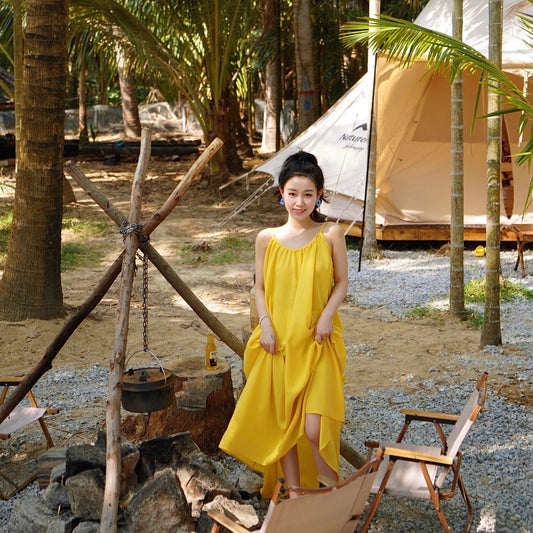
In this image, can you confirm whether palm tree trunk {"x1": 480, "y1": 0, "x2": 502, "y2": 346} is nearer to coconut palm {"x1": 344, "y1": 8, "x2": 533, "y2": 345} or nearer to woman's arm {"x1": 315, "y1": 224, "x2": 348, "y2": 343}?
coconut palm {"x1": 344, "y1": 8, "x2": 533, "y2": 345}

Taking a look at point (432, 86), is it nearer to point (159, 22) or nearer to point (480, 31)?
point (480, 31)

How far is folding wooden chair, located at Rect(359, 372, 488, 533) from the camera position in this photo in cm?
317

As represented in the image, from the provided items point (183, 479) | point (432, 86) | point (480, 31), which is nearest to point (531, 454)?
point (183, 479)

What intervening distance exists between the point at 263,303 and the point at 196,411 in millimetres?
981

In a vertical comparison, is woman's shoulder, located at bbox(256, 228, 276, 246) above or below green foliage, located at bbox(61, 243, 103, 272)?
above

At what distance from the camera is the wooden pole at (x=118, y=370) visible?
298cm

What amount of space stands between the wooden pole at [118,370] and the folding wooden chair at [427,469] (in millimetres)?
1005

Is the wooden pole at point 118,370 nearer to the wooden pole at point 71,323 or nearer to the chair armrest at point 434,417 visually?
the wooden pole at point 71,323

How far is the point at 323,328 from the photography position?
3.17 metres

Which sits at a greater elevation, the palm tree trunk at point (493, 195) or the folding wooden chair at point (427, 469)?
the palm tree trunk at point (493, 195)

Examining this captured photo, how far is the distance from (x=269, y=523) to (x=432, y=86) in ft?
28.0

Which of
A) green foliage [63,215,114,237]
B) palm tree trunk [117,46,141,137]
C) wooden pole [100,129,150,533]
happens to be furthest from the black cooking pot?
palm tree trunk [117,46,141,137]

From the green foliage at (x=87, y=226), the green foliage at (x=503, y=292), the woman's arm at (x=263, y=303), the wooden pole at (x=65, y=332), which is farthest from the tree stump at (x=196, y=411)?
the green foliage at (x=87, y=226)

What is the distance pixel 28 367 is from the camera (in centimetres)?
586
